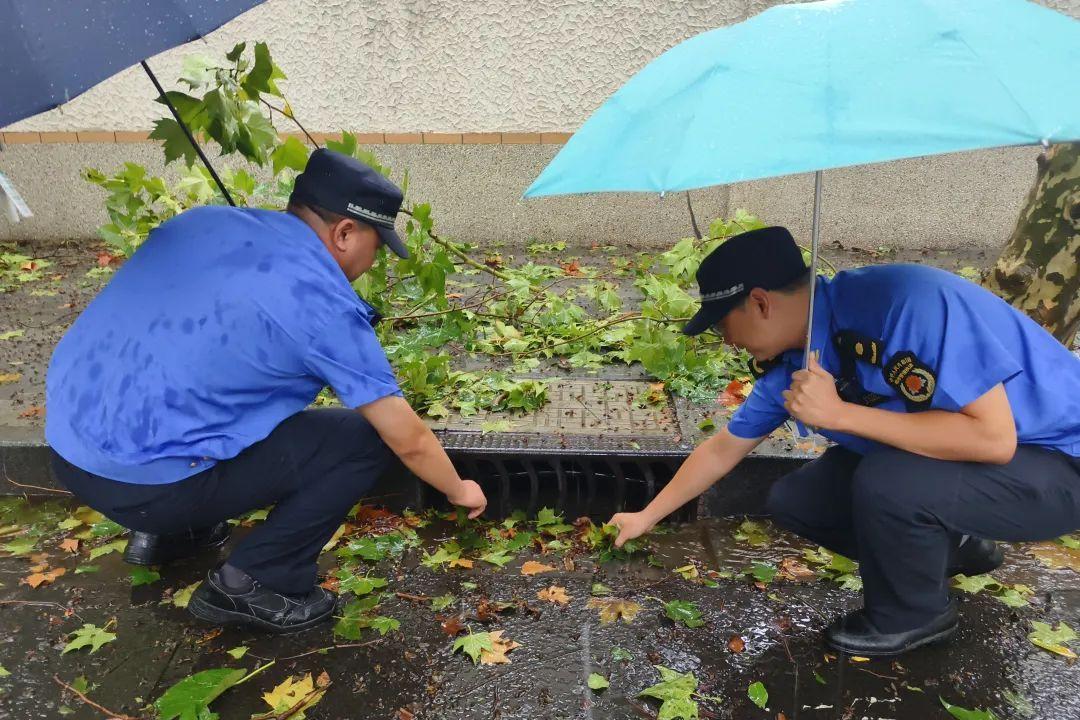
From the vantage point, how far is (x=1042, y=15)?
1.69 metres

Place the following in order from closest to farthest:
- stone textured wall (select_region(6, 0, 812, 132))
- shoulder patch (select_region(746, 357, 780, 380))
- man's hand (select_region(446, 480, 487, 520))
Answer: shoulder patch (select_region(746, 357, 780, 380))
man's hand (select_region(446, 480, 487, 520))
stone textured wall (select_region(6, 0, 812, 132))

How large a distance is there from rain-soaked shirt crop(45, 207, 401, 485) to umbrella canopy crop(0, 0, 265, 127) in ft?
1.53

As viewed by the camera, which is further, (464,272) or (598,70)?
(598,70)

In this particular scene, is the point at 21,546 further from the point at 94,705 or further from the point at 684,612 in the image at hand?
the point at 684,612

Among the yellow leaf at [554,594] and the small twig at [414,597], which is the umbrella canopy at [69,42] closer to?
the small twig at [414,597]

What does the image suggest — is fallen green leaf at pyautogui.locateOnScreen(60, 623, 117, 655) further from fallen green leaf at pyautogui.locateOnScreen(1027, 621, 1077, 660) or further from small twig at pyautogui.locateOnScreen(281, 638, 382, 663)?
fallen green leaf at pyautogui.locateOnScreen(1027, 621, 1077, 660)

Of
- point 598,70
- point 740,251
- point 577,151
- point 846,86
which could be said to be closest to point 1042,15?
point 846,86

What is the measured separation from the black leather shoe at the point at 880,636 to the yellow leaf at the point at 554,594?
83 centimetres

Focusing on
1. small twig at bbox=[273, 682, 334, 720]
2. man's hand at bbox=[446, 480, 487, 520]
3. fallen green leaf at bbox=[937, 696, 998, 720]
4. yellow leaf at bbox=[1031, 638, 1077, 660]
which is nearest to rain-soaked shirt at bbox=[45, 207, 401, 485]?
man's hand at bbox=[446, 480, 487, 520]

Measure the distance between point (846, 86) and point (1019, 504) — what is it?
4.17 feet

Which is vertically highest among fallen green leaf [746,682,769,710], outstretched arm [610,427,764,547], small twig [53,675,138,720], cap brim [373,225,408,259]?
cap brim [373,225,408,259]

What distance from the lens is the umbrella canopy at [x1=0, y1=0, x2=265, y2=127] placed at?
1.74 m

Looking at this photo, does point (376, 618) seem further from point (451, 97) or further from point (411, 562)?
point (451, 97)

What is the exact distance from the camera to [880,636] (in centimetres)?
226
